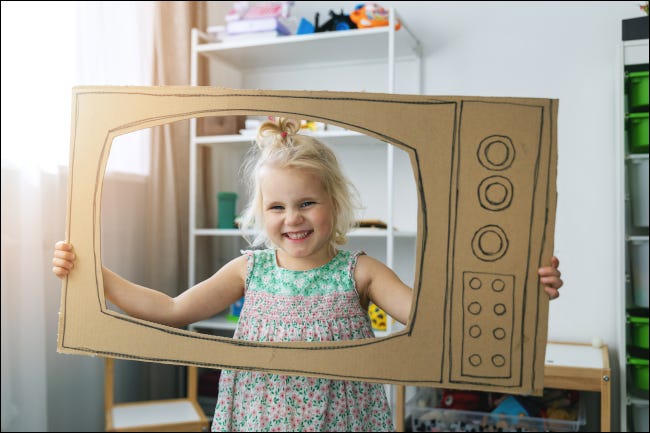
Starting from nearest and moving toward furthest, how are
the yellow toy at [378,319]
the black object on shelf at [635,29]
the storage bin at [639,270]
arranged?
the yellow toy at [378,319] < the black object on shelf at [635,29] < the storage bin at [639,270]

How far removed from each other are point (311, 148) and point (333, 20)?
1535 mm

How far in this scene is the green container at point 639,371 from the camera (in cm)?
208

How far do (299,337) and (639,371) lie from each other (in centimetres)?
155

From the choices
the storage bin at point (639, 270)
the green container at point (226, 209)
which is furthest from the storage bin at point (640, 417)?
the green container at point (226, 209)

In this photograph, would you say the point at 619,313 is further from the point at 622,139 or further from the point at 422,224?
the point at 422,224

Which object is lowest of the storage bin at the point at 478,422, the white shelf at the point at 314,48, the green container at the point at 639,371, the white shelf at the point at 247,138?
the storage bin at the point at 478,422

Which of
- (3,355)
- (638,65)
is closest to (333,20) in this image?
(638,65)

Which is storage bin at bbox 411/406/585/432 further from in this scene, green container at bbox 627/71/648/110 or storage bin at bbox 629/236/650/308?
green container at bbox 627/71/648/110

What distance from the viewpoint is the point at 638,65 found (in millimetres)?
2074

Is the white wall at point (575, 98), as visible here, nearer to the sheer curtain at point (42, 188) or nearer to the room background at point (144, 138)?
the room background at point (144, 138)

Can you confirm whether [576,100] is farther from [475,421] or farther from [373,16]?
[475,421]

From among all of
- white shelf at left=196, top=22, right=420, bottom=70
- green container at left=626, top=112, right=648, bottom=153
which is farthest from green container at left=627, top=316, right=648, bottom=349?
white shelf at left=196, top=22, right=420, bottom=70

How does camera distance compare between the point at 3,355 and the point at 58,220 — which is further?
the point at 58,220

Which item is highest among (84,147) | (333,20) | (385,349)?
(333,20)
